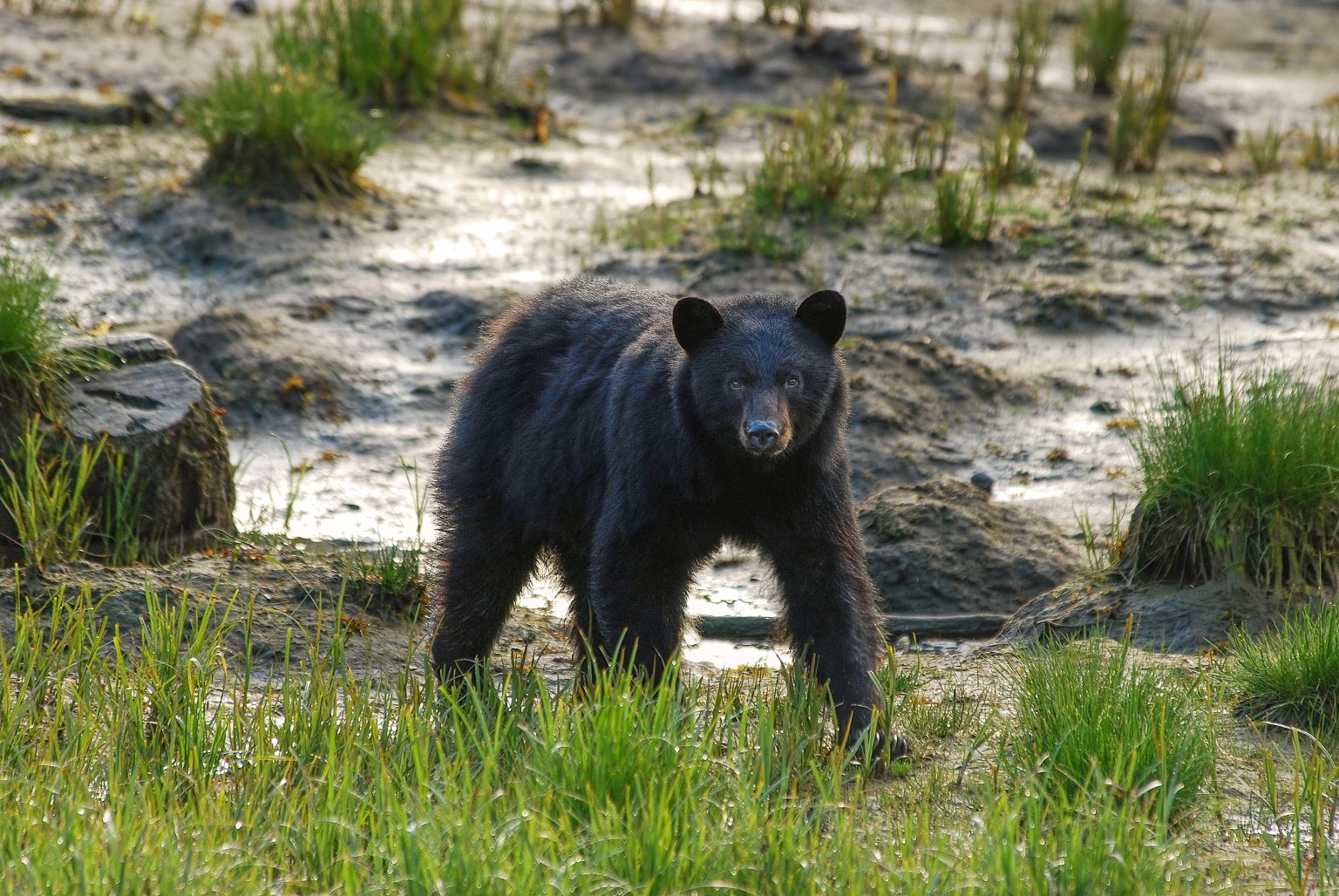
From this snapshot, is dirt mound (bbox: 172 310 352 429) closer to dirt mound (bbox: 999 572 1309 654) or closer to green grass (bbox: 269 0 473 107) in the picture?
green grass (bbox: 269 0 473 107)

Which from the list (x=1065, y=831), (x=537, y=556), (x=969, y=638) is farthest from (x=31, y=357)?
(x=1065, y=831)

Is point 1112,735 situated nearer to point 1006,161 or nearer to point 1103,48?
point 1006,161

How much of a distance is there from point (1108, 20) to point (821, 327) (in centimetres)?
A: 1050

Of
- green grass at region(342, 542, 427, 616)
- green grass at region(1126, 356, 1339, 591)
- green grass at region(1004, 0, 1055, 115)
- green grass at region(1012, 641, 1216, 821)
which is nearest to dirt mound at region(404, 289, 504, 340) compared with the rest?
green grass at region(342, 542, 427, 616)

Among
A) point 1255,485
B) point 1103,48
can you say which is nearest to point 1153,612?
point 1255,485

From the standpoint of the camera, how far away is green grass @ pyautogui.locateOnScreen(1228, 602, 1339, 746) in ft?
17.0

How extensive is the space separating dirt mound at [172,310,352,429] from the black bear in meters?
3.59

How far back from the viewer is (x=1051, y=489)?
8.17 meters

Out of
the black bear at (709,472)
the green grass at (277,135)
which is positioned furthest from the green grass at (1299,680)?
the green grass at (277,135)

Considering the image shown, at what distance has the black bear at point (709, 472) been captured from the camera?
5156mm

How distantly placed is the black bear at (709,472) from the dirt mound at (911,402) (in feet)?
9.43

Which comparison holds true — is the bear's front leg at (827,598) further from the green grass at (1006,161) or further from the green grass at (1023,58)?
the green grass at (1023,58)

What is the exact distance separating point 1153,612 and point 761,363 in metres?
2.41

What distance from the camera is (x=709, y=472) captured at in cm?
518
